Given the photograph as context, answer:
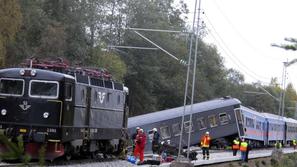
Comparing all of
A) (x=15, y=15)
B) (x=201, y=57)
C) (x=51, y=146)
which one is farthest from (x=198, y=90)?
(x=51, y=146)

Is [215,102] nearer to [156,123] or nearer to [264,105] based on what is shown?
[156,123]

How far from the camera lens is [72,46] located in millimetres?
55688

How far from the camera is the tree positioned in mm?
40906

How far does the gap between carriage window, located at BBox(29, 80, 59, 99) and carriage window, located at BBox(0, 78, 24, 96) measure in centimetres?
37

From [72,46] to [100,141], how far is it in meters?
28.7

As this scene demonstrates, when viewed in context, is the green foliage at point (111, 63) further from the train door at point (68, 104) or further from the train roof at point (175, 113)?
the train door at point (68, 104)

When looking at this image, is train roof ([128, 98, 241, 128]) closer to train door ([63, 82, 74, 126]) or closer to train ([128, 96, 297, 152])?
train ([128, 96, 297, 152])

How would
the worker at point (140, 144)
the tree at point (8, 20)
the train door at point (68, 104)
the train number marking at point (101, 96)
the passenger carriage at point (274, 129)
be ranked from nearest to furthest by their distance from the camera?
the train door at point (68, 104) → the train number marking at point (101, 96) → the worker at point (140, 144) → the tree at point (8, 20) → the passenger carriage at point (274, 129)

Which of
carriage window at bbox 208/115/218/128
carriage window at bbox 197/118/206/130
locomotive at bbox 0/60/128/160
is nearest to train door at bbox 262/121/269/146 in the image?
carriage window at bbox 208/115/218/128

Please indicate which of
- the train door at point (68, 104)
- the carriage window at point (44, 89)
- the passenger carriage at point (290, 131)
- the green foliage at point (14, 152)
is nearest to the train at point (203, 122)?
the train door at point (68, 104)

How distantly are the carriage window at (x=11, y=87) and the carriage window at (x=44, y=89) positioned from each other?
372 mm

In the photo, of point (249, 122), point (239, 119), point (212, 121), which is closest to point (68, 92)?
point (212, 121)

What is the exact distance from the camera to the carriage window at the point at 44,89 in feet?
72.5

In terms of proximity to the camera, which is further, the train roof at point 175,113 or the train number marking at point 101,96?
the train roof at point 175,113
